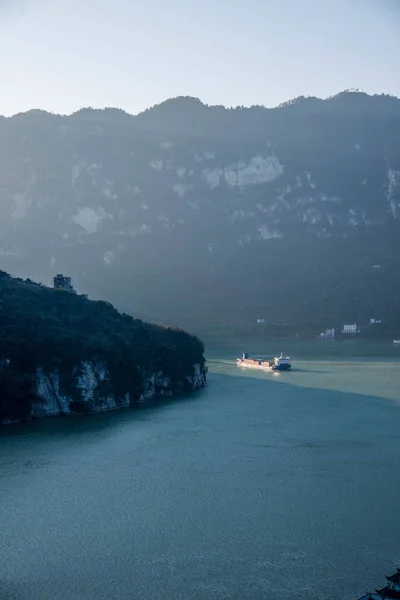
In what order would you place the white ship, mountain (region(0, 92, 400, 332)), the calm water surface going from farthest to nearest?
mountain (region(0, 92, 400, 332)) → the white ship → the calm water surface

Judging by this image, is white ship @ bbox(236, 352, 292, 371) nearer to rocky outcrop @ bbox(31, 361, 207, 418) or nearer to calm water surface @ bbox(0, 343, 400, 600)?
rocky outcrop @ bbox(31, 361, 207, 418)

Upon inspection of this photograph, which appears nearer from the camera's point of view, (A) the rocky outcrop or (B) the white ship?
(A) the rocky outcrop

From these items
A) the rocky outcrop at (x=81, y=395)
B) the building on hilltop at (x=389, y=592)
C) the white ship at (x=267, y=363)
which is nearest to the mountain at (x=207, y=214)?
the white ship at (x=267, y=363)

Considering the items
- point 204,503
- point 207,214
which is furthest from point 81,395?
point 207,214

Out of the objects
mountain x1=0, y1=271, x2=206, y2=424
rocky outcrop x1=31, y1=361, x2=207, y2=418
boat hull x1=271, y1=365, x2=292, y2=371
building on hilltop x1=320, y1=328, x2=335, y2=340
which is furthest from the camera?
building on hilltop x1=320, y1=328, x2=335, y2=340

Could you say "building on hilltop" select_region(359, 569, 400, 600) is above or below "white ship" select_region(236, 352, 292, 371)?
below

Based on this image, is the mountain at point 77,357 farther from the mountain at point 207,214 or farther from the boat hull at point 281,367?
the mountain at point 207,214

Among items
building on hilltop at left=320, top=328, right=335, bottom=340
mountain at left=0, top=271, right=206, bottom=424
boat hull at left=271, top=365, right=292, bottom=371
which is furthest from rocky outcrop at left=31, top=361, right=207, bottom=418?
building on hilltop at left=320, top=328, right=335, bottom=340
